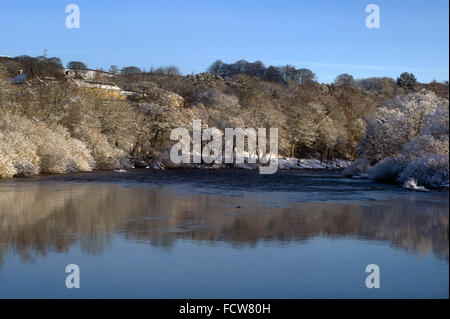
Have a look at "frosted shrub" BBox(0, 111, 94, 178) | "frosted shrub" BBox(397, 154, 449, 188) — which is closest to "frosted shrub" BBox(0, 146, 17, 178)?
"frosted shrub" BBox(0, 111, 94, 178)

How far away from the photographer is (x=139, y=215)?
1577 cm

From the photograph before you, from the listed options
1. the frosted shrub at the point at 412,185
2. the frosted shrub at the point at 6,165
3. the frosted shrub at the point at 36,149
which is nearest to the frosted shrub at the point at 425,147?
the frosted shrub at the point at 412,185

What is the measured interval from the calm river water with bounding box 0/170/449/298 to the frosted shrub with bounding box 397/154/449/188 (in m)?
3.63

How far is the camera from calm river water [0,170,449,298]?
8.20 meters

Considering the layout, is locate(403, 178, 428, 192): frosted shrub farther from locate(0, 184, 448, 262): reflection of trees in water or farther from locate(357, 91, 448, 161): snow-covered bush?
locate(357, 91, 448, 161): snow-covered bush

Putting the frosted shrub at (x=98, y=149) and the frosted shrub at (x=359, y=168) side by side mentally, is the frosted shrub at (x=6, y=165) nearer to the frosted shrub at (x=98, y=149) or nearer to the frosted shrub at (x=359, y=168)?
the frosted shrub at (x=98, y=149)

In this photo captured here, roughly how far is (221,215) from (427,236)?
622 centimetres

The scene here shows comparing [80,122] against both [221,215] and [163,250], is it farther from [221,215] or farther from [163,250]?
[163,250]

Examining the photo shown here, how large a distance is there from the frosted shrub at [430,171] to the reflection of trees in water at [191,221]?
499cm

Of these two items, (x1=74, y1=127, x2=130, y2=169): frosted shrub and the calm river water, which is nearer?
the calm river water
